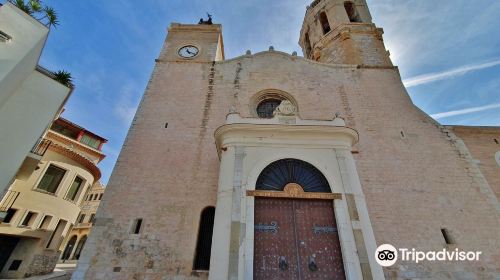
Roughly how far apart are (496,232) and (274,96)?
8510 millimetres

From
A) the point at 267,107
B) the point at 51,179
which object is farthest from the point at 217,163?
the point at 51,179

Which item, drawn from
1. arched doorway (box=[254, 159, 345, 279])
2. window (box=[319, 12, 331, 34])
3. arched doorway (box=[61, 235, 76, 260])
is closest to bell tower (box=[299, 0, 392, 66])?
window (box=[319, 12, 331, 34])

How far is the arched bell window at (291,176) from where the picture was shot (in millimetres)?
5891

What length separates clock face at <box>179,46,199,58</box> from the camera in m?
12.0

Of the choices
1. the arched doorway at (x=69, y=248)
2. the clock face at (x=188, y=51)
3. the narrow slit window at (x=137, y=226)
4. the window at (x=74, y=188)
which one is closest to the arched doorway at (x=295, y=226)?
the narrow slit window at (x=137, y=226)

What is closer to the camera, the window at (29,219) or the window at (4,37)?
the window at (4,37)

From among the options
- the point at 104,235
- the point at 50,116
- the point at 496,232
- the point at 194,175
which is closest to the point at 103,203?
the point at 104,235

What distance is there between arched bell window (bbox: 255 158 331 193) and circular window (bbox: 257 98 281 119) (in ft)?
14.3

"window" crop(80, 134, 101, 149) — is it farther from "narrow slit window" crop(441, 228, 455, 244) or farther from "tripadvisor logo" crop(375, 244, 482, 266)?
"narrow slit window" crop(441, 228, 455, 244)

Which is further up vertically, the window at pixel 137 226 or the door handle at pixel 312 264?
the window at pixel 137 226

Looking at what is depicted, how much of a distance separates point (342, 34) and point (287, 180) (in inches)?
435

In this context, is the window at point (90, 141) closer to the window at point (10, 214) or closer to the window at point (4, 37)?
the window at point (10, 214)

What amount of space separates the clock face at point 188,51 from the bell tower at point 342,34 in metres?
7.24

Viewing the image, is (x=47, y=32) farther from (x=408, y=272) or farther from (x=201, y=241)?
(x=408, y=272)
